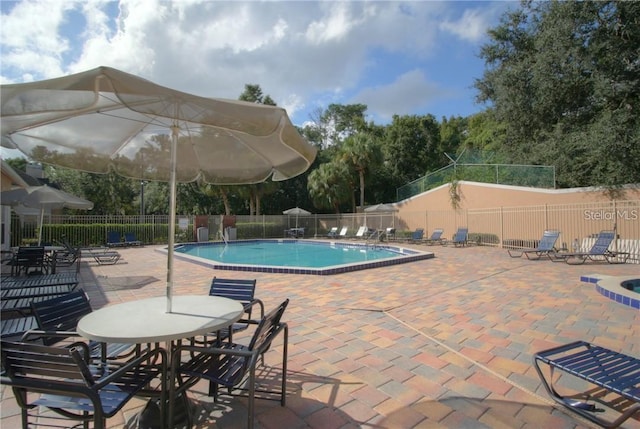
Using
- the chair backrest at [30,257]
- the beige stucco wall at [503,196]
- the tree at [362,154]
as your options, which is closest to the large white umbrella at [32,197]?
the chair backrest at [30,257]

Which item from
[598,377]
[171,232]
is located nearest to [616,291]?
[598,377]

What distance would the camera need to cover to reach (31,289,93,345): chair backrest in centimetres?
260

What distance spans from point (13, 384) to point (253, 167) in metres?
2.61

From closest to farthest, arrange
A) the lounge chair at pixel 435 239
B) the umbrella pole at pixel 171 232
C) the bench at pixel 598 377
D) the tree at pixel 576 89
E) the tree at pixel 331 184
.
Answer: the bench at pixel 598 377
the umbrella pole at pixel 171 232
the tree at pixel 576 89
the lounge chair at pixel 435 239
the tree at pixel 331 184

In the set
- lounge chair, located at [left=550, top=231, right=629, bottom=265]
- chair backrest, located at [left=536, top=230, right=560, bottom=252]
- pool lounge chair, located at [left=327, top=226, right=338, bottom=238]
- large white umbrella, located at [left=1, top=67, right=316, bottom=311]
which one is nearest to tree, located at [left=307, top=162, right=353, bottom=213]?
pool lounge chair, located at [left=327, top=226, right=338, bottom=238]

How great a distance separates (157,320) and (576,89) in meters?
20.7

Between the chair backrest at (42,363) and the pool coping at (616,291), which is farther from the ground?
the chair backrest at (42,363)

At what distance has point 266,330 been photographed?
7.88ft

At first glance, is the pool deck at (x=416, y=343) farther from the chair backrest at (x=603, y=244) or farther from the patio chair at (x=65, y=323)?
the chair backrest at (x=603, y=244)

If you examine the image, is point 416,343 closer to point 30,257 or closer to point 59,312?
point 59,312

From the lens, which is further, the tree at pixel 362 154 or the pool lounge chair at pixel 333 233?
the tree at pixel 362 154

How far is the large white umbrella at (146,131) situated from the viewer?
6.20 feet

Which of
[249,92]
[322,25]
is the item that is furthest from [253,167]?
[249,92]

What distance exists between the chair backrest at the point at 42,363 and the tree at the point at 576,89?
670 inches
